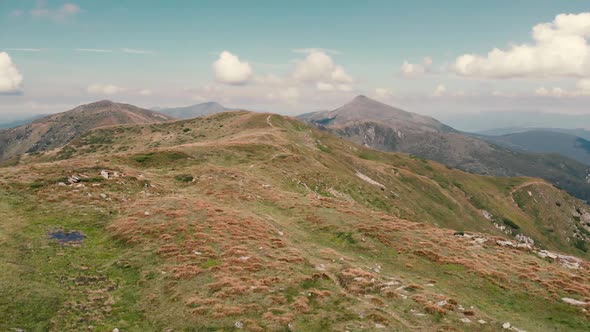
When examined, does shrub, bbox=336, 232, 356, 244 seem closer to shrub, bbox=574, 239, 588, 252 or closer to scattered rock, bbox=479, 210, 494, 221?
scattered rock, bbox=479, 210, 494, 221

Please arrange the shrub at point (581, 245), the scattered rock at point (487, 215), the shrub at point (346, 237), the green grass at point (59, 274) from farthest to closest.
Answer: the shrub at point (581, 245) → the scattered rock at point (487, 215) → the shrub at point (346, 237) → the green grass at point (59, 274)

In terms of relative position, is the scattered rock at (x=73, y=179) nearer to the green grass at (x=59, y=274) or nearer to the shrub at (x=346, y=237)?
the green grass at (x=59, y=274)

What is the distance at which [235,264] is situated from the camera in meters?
26.9

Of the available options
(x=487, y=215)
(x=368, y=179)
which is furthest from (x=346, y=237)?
(x=487, y=215)

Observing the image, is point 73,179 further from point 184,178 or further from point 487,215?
point 487,215

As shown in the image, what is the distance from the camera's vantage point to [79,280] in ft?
79.0

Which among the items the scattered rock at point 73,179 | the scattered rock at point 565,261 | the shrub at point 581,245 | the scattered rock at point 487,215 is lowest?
the shrub at point 581,245

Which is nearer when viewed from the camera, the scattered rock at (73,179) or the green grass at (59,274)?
the green grass at (59,274)

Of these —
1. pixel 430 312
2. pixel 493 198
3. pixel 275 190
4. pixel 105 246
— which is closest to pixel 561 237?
pixel 493 198

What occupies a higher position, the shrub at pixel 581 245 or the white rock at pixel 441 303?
the white rock at pixel 441 303

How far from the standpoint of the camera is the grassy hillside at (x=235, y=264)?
20.5 meters

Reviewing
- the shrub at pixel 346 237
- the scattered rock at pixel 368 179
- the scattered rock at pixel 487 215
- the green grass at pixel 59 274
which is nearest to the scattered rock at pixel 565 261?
the shrub at pixel 346 237

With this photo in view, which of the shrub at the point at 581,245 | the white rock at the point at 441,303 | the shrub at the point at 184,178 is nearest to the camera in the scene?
the white rock at the point at 441,303

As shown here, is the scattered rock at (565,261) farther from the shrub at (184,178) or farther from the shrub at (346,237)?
the shrub at (184,178)
